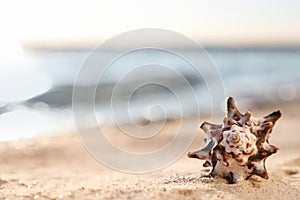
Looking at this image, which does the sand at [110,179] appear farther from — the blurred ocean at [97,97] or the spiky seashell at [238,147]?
the blurred ocean at [97,97]

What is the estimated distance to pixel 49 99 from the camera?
30.8 ft

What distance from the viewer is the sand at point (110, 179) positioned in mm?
2355

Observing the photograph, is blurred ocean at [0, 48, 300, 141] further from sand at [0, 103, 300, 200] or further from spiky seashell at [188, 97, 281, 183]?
spiky seashell at [188, 97, 281, 183]

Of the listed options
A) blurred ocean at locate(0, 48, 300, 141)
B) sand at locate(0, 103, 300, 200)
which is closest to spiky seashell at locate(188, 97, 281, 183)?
sand at locate(0, 103, 300, 200)

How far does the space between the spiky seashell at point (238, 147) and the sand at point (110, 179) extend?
0.25 ft

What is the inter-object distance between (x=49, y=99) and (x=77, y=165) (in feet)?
18.1

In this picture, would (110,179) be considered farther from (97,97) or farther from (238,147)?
(97,97)

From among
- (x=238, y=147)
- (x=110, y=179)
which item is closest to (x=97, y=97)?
(x=110, y=179)

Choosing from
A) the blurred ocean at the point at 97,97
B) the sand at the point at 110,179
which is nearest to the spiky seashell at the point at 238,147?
the sand at the point at 110,179

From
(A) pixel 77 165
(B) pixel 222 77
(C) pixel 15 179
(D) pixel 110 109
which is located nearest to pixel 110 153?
(A) pixel 77 165

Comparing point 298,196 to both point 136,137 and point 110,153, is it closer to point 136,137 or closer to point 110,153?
point 110,153

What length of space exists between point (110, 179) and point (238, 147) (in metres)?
1.11

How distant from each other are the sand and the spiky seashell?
0.25ft

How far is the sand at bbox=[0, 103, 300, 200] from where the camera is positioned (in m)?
2.36
